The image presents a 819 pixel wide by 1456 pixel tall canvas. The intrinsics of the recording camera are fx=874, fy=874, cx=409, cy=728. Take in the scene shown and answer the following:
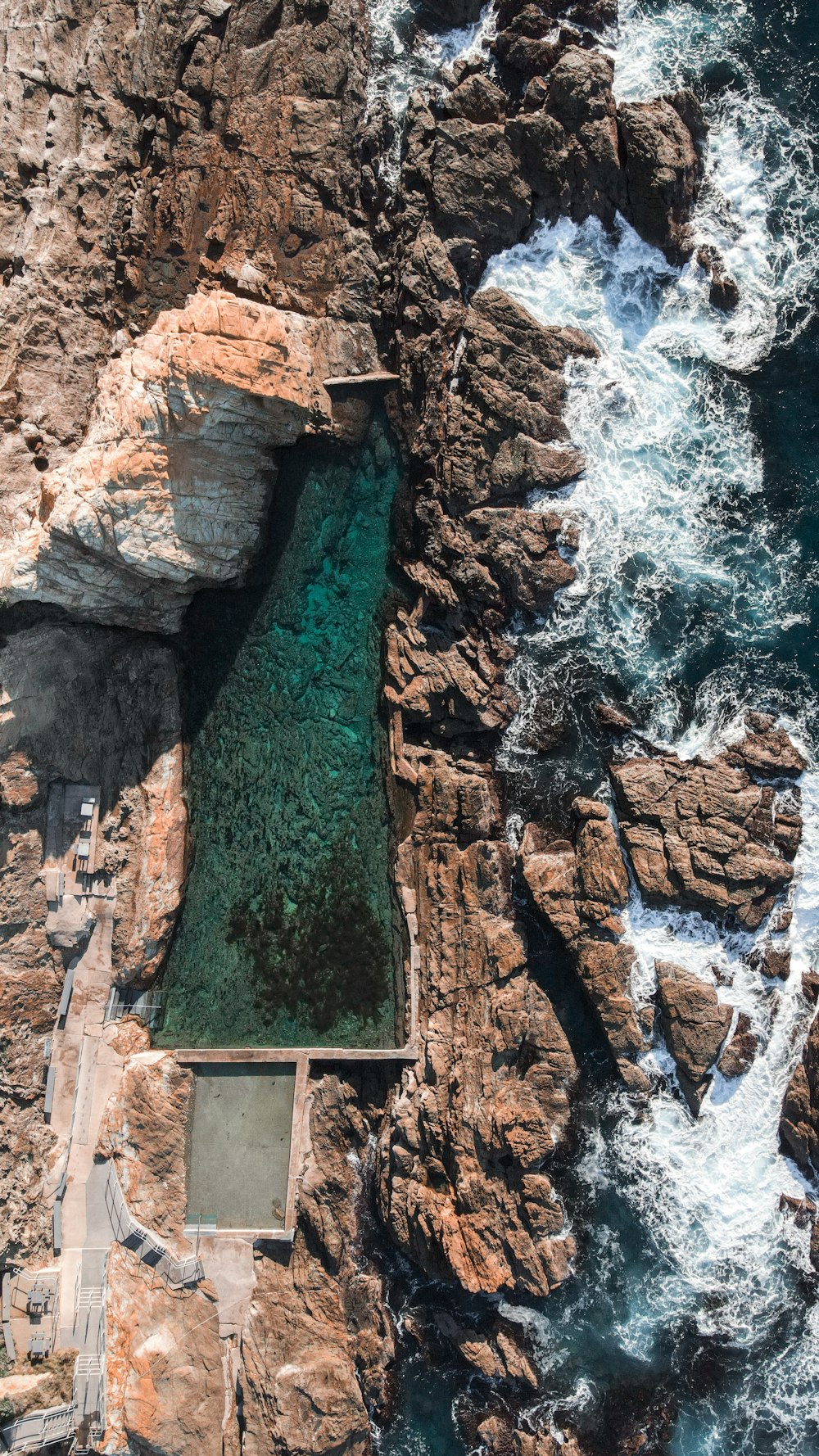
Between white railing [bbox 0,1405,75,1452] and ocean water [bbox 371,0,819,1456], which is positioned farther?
ocean water [bbox 371,0,819,1456]

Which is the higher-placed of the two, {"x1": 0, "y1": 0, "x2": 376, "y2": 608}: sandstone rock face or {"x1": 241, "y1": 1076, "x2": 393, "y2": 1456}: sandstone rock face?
{"x1": 0, "y1": 0, "x2": 376, "y2": 608}: sandstone rock face

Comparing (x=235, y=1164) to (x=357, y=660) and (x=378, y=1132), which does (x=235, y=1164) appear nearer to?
(x=378, y=1132)

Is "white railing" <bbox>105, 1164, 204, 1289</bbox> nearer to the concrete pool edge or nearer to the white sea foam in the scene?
the concrete pool edge

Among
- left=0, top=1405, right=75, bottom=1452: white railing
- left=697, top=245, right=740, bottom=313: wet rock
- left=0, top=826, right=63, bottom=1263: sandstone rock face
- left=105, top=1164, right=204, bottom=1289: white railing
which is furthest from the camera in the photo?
left=105, top=1164, right=204, bottom=1289: white railing

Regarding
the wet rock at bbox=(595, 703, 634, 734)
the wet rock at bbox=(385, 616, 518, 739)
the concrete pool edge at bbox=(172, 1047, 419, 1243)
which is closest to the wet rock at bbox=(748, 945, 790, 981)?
the wet rock at bbox=(595, 703, 634, 734)

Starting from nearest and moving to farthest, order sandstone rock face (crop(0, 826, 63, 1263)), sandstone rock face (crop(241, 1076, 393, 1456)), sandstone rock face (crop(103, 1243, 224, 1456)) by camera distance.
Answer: sandstone rock face (crop(241, 1076, 393, 1456)), sandstone rock face (crop(103, 1243, 224, 1456)), sandstone rock face (crop(0, 826, 63, 1263))

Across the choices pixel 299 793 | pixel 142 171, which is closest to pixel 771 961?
pixel 299 793

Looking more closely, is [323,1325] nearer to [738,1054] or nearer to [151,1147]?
[151,1147]
